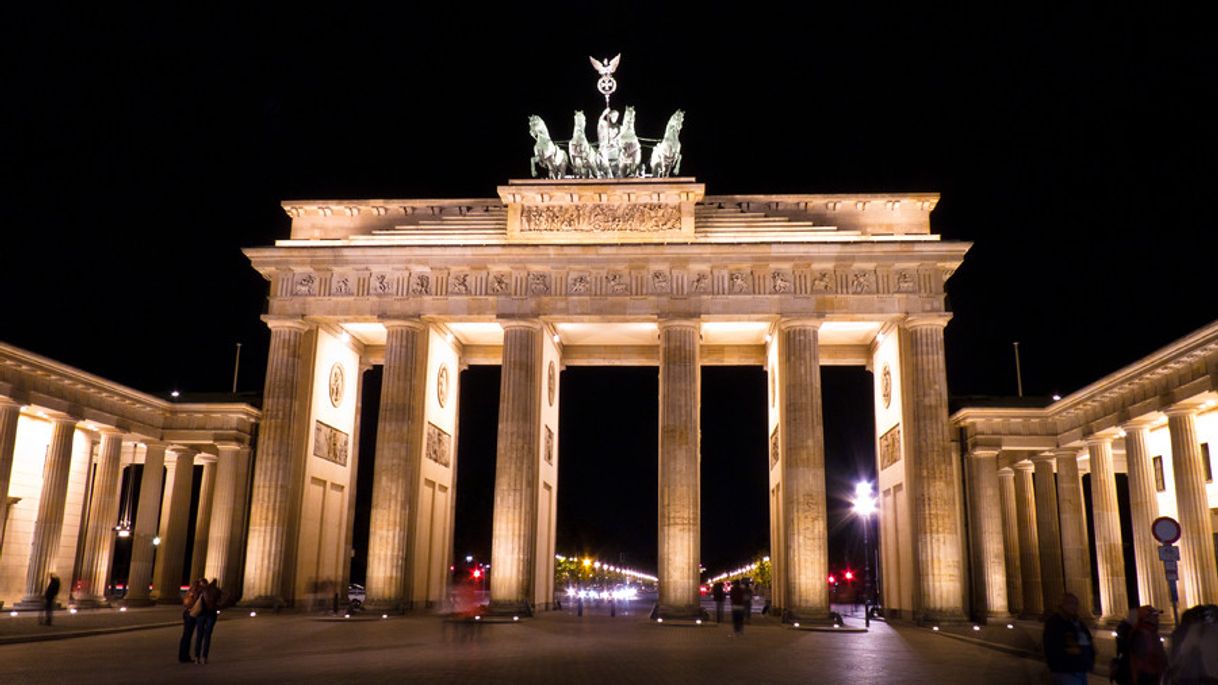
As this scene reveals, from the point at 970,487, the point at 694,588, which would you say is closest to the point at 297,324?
the point at 694,588

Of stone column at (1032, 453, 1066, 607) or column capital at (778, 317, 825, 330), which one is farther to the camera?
stone column at (1032, 453, 1066, 607)

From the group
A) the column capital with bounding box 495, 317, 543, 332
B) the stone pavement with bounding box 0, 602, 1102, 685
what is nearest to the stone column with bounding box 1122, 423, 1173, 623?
Answer: the stone pavement with bounding box 0, 602, 1102, 685

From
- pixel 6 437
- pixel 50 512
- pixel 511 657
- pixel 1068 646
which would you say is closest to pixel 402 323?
pixel 6 437

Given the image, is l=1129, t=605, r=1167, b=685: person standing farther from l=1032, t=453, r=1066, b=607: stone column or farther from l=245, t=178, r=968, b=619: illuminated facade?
l=1032, t=453, r=1066, b=607: stone column

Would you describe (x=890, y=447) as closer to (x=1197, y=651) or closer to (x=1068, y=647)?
(x=1068, y=647)

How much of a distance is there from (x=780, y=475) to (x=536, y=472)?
32.2 ft

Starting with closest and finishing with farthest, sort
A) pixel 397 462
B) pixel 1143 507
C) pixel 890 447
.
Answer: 1. pixel 1143 507
2. pixel 397 462
3. pixel 890 447

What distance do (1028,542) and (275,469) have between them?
32174 mm

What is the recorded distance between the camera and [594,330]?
132 ft

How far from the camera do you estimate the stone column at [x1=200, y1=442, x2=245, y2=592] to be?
123ft

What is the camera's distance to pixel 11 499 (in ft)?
124

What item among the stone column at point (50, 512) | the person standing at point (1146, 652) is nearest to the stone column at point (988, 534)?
the person standing at point (1146, 652)

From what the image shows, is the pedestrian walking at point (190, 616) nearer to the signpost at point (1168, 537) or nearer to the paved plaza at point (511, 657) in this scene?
the paved plaza at point (511, 657)

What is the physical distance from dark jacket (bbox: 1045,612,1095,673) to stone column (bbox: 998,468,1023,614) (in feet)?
103
